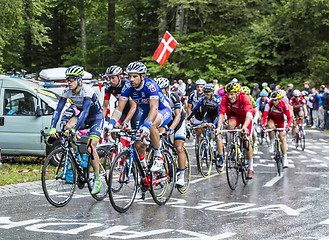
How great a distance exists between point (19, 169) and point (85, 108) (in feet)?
18.3

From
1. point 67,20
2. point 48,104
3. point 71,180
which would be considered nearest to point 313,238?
point 71,180

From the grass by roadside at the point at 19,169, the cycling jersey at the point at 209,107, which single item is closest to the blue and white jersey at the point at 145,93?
the grass by roadside at the point at 19,169

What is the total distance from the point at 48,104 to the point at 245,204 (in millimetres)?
6861

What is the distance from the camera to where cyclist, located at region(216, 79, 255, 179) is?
1167cm

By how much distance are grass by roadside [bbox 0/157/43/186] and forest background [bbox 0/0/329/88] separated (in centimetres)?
1771

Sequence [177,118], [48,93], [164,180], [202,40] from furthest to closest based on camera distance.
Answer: [202,40] → [48,93] → [177,118] → [164,180]

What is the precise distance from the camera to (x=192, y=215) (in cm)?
847

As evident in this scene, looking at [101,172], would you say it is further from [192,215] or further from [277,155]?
[277,155]

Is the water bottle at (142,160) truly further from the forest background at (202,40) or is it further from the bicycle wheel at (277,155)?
the forest background at (202,40)

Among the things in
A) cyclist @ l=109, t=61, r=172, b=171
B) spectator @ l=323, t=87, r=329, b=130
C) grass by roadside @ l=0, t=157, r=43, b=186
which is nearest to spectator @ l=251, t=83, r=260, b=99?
spectator @ l=323, t=87, r=329, b=130

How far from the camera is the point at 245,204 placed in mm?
9523

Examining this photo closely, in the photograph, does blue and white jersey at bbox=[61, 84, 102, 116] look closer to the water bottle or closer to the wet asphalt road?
the water bottle

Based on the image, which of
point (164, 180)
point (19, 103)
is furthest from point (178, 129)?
point (19, 103)

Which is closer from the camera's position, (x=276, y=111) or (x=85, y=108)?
(x=85, y=108)
